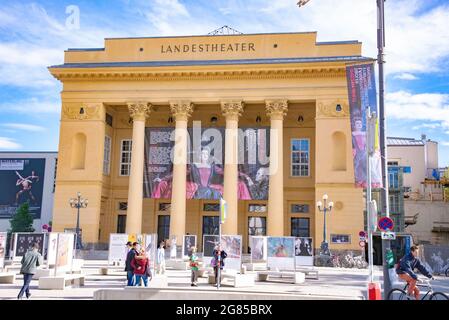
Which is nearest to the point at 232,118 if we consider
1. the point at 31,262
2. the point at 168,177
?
the point at 168,177

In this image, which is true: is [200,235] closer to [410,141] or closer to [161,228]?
[161,228]

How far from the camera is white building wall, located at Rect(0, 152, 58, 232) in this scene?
204 ft

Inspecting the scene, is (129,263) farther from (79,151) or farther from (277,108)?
(79,151)

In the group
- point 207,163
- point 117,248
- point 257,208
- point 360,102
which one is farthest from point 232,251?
point 257,208

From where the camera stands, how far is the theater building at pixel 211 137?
3522cm

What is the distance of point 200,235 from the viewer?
3941 centimetres

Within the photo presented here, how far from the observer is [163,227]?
40281mm

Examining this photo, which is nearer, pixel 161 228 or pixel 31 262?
pixel 31 262

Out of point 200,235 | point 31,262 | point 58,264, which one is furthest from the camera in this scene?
point 200,235

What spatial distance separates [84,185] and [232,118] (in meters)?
12.1

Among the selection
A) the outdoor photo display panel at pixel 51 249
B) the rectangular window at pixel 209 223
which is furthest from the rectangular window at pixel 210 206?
the outdoor photo display panel at pixel 51 249

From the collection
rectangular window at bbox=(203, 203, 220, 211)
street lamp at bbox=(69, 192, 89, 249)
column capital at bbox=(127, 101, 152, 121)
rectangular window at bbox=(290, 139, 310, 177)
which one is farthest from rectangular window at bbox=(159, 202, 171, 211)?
rectangular window at bbox=(290, 139, 310, 177)

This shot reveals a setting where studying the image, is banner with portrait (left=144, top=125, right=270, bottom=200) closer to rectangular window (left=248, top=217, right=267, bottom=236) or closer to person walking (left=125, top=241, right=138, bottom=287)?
rectangular window (left=248, top=217, right=267, bottom=236)

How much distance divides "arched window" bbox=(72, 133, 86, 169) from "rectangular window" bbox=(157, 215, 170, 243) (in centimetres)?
753
